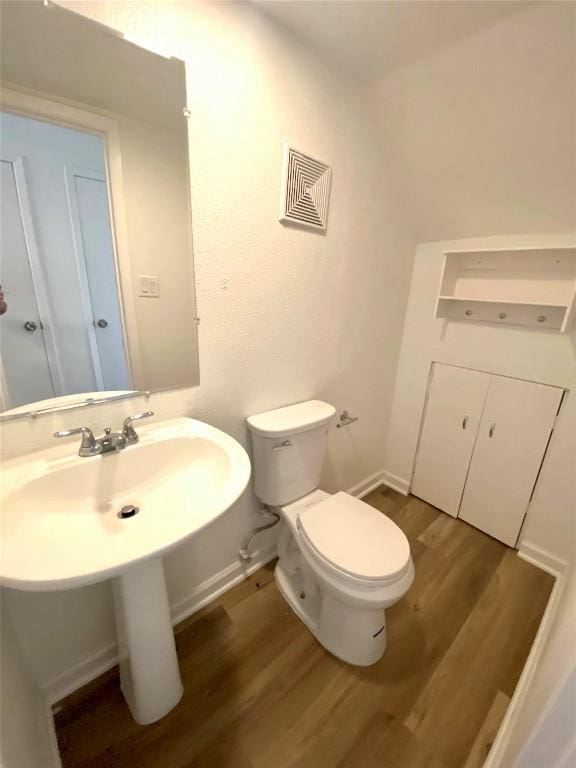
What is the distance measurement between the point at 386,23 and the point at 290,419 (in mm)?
1338

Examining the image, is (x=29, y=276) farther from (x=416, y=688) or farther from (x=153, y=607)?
(x=416, y=688)

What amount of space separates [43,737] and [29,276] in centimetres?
127

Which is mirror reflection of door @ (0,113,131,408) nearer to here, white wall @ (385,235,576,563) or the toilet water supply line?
the toilet water supply line

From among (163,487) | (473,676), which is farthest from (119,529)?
(473,676)

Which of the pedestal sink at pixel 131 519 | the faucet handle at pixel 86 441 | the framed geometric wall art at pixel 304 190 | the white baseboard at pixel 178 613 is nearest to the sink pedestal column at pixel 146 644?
the pedestal sink at pixel 131 519

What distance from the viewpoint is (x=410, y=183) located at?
1.58m

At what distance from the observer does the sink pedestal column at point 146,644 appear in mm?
858

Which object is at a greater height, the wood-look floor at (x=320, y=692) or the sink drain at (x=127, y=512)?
the sink drain at (x=127, y=512)

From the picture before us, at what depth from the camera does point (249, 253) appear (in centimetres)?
113

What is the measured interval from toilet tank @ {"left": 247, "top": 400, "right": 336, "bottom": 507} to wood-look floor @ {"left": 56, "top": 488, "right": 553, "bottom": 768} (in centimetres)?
51

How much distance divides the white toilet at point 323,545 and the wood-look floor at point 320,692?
10 cm

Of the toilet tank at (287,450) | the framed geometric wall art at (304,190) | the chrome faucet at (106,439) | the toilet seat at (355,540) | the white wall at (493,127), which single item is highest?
the white wall at (493,127)

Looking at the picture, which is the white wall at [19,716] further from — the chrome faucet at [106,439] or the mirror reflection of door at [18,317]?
the mirror reflection of door at [18,317]

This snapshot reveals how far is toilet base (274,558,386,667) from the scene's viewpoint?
114 cm
